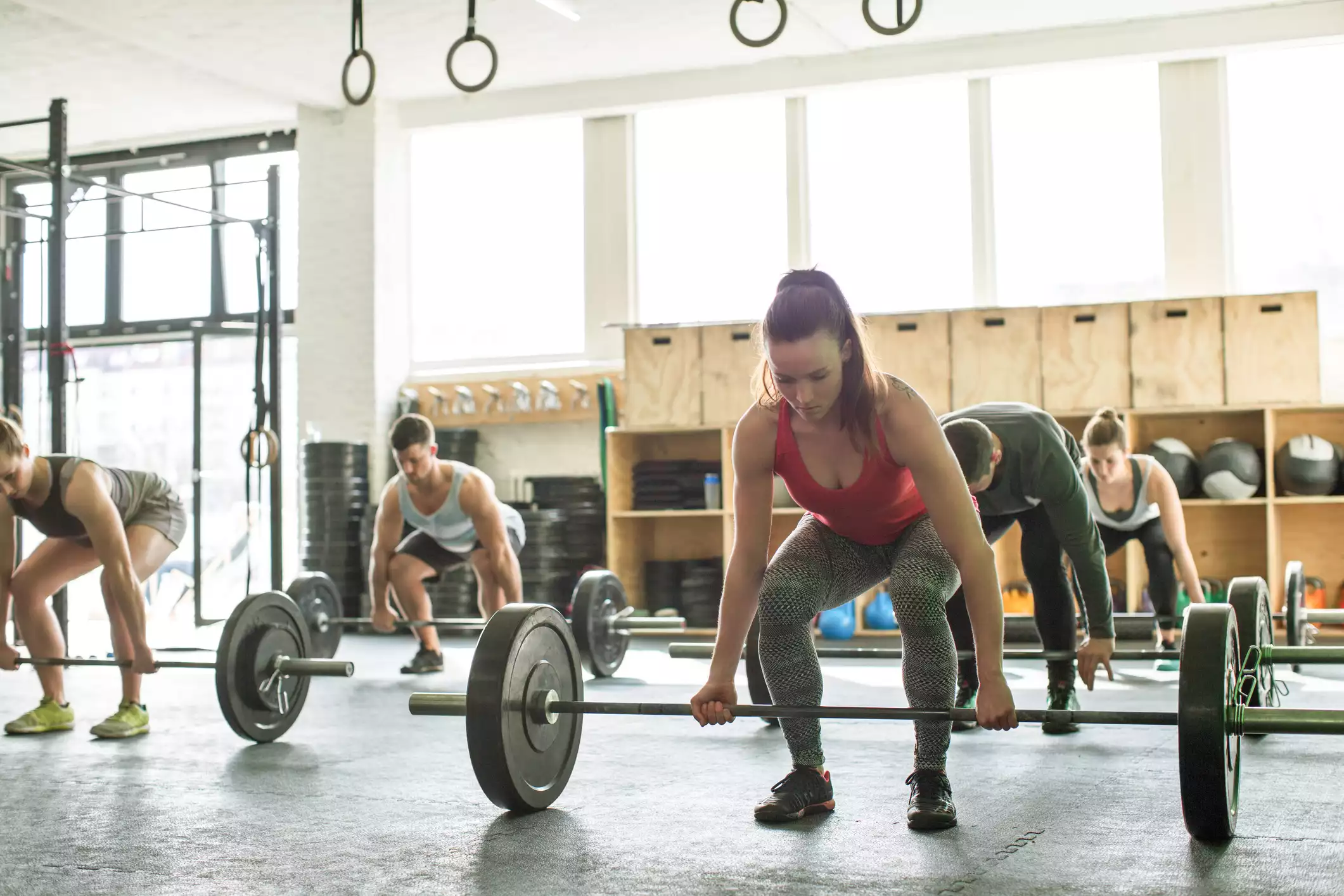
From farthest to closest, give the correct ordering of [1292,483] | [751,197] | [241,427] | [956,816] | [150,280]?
[150,280], [241,427], [751,197], [1292,483], [956,816]

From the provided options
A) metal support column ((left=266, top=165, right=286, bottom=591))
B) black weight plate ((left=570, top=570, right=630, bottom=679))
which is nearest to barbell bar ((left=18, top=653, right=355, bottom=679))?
black weight plate ((left=570, top=570, right=630, bottom=679))

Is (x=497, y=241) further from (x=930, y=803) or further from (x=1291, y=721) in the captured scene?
(x=1291, y=721)

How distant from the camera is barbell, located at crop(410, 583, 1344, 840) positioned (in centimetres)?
218

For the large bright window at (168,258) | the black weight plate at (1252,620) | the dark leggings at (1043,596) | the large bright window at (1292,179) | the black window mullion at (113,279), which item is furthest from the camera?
the black window mullion at (113,279)

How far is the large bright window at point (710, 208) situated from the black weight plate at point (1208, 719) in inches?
229

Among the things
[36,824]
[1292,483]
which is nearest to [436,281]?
[1292,483]

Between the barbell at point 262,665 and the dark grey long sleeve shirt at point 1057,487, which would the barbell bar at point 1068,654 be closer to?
the dark grey long sleeve shirt at point 1057,487

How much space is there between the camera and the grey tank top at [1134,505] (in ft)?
15.6

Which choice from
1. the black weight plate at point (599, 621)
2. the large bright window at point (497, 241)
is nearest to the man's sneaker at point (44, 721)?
the black weight plate at point (599, 621)

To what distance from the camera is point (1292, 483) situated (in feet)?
20.5

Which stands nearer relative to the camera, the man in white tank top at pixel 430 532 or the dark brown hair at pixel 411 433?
the dark brown hair at pixel 411 433

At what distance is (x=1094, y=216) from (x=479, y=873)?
6150 millimetres

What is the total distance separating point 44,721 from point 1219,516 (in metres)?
5.47

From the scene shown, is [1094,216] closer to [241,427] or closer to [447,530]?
[447,530]
